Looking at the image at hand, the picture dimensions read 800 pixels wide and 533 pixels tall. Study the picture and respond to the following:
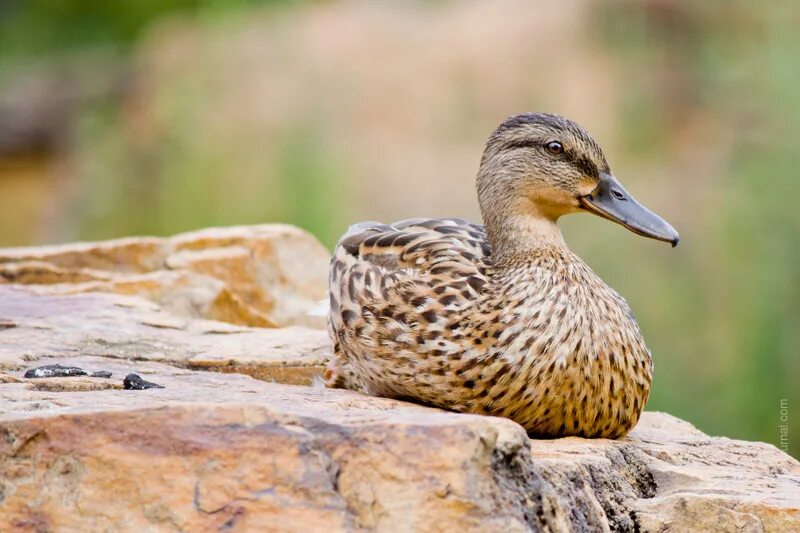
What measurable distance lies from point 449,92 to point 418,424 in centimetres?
824

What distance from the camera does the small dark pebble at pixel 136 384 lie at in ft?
14.3

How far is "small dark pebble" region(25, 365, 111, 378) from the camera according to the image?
449cm

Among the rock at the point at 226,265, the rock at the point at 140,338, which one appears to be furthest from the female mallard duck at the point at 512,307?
the rock at the point at 226,265

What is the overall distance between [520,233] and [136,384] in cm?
142

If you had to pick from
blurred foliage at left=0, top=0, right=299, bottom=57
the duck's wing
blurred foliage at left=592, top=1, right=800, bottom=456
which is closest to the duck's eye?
the duck's wing

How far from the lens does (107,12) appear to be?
16.1 meters

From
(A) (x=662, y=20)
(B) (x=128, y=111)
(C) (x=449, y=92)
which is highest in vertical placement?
(A) (x=662, y=20)

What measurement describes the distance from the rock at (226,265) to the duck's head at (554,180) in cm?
198

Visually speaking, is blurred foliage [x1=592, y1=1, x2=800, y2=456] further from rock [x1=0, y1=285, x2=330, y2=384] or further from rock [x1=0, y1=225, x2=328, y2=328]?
rock [x1=0, y1=285, x2=330, y2=384]

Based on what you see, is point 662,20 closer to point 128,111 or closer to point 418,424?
point 128,111

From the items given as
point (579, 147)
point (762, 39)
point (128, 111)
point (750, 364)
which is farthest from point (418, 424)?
point (128, 111)

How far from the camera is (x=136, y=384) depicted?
4.37 metres

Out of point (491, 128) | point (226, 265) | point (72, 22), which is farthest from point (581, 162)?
point (72, 22)

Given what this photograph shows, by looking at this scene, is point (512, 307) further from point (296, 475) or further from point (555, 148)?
point (296, 475)
